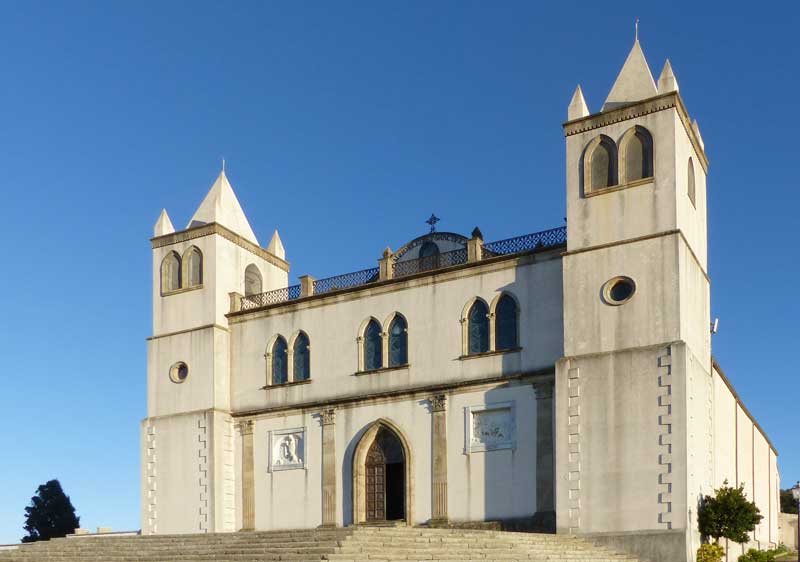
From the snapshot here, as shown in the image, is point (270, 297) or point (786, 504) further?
point (786, 504)

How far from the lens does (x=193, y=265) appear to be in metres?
37.0

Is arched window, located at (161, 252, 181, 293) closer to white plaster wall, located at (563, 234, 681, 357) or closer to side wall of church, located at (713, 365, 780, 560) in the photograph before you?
white plaster wall, located at (563, 234, 681, 357)

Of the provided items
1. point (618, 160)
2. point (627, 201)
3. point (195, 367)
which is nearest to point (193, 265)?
point (195, 367)

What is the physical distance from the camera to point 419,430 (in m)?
31.5

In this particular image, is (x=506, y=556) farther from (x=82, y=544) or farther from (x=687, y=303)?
(x=82, y=544)

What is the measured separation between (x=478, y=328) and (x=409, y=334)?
2.41 meters

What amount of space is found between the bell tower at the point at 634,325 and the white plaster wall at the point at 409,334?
1.47 metres

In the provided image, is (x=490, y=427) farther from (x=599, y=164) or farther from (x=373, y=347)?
(x=599, y=164)

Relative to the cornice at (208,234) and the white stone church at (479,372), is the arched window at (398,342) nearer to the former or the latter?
the white stone church at (479,372)

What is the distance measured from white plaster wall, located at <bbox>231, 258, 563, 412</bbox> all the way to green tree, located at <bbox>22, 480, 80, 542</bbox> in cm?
2213

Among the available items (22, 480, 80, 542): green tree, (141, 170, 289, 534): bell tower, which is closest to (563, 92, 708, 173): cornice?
(141, 170, 289, 534): bell tower

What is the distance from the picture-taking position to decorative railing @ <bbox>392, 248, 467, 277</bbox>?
3222cm

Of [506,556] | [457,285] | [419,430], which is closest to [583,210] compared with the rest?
[457,285]

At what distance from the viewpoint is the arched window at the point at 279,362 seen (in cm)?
3497
